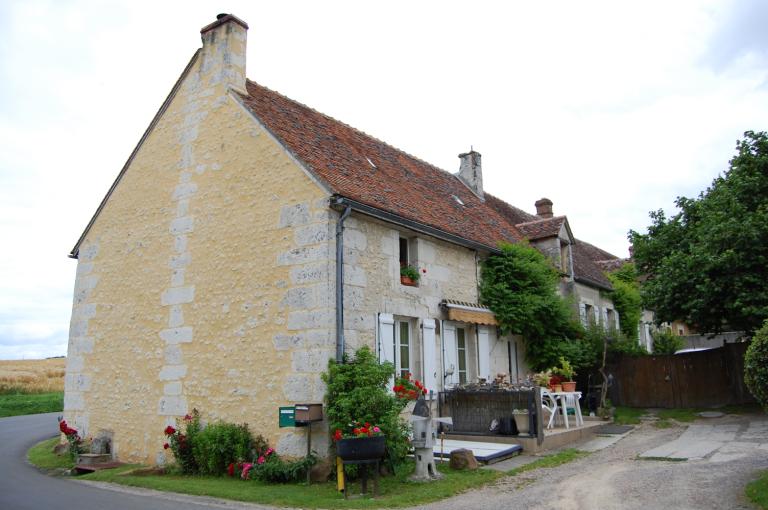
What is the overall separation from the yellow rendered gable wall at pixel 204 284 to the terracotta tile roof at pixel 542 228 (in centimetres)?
913

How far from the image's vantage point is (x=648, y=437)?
12711 millimetres

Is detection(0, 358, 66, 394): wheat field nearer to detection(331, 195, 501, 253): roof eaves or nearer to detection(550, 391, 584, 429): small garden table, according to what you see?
detection(331, 195, 501, 253): roof eaves

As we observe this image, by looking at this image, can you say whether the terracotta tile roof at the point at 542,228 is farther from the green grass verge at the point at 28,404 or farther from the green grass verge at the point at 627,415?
the green grass verge at the point at 28,404

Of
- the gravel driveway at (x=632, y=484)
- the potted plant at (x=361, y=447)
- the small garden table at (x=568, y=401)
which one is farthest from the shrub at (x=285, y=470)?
the small garden table at (x=568, y=401)

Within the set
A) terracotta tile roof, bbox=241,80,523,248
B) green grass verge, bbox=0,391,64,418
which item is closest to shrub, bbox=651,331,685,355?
terracotta tile roof, bbox=241,80,523,248

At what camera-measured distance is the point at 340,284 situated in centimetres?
1038

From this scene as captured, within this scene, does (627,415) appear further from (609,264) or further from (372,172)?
(609,264)

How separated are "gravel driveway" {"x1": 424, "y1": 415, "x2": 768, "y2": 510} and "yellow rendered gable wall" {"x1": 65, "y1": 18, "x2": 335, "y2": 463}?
3237 mm

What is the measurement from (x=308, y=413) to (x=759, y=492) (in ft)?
Result: 19.7

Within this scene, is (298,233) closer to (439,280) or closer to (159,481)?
(439,280)

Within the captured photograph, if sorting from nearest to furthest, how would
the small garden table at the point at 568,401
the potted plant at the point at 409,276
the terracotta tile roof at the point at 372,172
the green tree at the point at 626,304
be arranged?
the terracotta tile roof at the point at 372,172
the potted plant at the point at 409,276
the small garden table at the point at 568,401
the green tree at the point at 626,304

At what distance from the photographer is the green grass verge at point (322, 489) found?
813 centimetres

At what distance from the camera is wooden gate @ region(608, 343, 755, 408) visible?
1667cm

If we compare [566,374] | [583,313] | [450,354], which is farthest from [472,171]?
[450,354]
